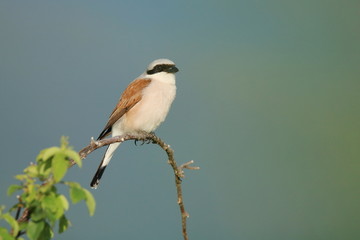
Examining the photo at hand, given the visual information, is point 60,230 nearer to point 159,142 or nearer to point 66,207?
point 66,207

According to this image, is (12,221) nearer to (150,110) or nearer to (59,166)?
(59,166)

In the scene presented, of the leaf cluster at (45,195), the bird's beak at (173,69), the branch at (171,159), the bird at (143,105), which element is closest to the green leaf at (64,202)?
the leaf cluster at (45,195)

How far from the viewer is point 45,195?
1071mm

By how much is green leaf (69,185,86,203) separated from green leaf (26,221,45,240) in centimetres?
10

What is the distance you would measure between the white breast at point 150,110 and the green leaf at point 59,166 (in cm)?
208

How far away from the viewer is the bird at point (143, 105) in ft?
10.3

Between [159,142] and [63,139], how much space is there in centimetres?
149

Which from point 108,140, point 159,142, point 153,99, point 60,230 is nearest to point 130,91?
point 153,99

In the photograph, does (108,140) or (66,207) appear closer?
(66,207)

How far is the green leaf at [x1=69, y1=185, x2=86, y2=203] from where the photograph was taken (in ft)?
3.45

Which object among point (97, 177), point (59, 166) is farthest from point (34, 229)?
point (97, 177)

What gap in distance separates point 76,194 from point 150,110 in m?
2.09

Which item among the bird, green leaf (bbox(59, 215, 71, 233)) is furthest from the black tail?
green leaf (bbox(59, 215, 71, 233))

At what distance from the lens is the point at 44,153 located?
3.47 feet
